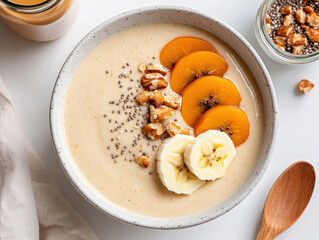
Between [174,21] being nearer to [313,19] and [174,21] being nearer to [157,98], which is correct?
[157,98]

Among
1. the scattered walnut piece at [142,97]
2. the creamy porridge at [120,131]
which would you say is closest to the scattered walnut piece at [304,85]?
the creamy porridge at [120,131]

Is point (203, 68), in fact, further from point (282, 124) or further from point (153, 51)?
point (282, 124)

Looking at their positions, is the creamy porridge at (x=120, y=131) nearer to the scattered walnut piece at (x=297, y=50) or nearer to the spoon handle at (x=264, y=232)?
the spoon handle at (x=264, y=232)

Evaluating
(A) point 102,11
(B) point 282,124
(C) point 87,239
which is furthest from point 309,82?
(C) point 87,239

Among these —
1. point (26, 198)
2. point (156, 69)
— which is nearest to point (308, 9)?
point (156, 69)

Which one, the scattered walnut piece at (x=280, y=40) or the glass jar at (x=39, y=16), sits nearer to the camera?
the glass jar at (x=39, y=16)

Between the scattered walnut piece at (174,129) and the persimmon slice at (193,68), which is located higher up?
the persimmon slice at (193,68)

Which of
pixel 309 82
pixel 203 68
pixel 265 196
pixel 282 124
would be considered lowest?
pixel 265 196
